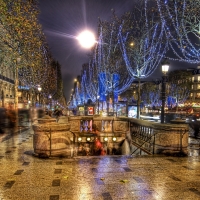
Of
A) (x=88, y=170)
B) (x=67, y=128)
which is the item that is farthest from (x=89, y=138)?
(x=88, y=170)

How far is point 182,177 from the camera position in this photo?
281 inches

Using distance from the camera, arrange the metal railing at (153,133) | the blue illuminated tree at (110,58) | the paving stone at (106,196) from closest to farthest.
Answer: the paving stone at (106,196) → the metal railing at (153,133) → the blue illuminated tree at (110,58)

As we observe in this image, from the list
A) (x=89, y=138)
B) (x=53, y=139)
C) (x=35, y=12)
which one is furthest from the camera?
(x=35, y=12)

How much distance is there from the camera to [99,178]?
22.8 ft

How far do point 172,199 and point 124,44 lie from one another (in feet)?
88.8

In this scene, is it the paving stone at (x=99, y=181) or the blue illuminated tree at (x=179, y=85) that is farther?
the blue illuminated tree at (x=179, y=85)

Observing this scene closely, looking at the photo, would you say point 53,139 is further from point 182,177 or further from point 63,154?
point 182,177

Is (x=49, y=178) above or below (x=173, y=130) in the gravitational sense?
below

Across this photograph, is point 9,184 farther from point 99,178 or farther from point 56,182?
point 99,178

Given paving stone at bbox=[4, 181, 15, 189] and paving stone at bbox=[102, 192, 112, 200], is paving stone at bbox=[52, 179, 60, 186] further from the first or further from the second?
paving stone at bbox=[102, 192, 112, 200]

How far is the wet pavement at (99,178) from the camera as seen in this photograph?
5.73 m

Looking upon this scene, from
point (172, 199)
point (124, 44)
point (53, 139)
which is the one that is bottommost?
point (172, 199)

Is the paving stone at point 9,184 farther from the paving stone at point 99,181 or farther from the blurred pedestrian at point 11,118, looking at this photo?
the blurred pedestrian at point 11,118

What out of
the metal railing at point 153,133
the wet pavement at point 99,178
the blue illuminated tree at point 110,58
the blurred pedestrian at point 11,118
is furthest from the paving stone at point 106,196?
the blue illuminated tree at point 110,58
